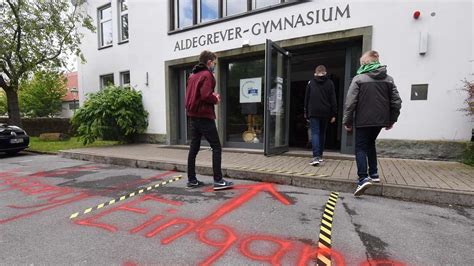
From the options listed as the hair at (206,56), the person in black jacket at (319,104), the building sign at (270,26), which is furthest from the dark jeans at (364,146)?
the building sign at (270,26)

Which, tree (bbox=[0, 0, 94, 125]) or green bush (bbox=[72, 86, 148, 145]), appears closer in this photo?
green bush (bbox=[72, 86, 148, 145])

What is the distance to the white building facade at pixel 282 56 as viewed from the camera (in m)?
4.87

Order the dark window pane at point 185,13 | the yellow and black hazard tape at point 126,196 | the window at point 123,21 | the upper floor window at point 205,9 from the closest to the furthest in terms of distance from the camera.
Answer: the yellow and black hazard tape at point 126,196
the upper floor window at point 205,9
the dark window pane at point 185,13
the window at point 123,21

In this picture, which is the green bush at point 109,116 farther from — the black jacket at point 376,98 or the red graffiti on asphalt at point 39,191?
the black jacket at point 376,98

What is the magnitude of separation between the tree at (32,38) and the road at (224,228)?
8446 millimetres

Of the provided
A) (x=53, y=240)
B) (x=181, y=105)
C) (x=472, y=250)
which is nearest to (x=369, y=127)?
(x=472, y=250)

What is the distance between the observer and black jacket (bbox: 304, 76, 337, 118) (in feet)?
16.0

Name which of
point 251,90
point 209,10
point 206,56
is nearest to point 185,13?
point 209,10

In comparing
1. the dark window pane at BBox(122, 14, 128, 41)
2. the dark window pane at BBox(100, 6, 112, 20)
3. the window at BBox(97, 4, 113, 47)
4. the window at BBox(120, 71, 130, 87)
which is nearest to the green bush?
the window at BBox(120, 71, 130, 87)

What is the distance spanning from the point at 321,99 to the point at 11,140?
9.09 m

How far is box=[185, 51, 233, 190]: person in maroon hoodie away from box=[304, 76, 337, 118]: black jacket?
6.60 feet

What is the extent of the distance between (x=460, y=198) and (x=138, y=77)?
917 cm

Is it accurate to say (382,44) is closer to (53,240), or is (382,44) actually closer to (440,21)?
(440,21)

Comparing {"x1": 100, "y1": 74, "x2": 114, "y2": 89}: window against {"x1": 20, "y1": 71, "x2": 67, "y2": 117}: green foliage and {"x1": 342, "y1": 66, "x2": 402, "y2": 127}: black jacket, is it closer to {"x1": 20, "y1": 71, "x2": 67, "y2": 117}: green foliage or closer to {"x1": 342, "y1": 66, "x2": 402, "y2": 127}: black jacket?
{"x1": 342, "y1": 66, "x2": 402, "y2": 127}: black jacket
